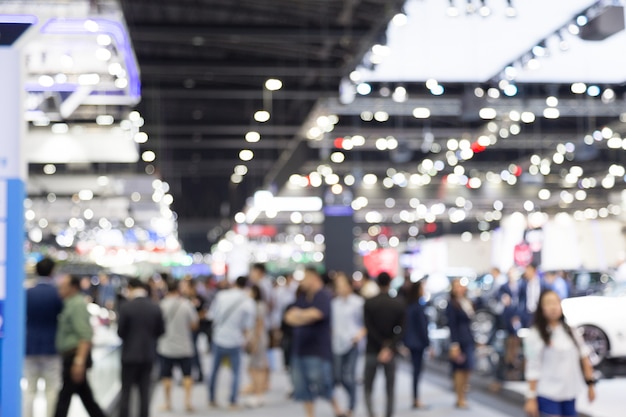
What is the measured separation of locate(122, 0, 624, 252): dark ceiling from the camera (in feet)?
66.5

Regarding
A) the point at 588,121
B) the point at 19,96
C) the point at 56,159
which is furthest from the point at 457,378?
the point at 588,121

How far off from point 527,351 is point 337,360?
6043mm

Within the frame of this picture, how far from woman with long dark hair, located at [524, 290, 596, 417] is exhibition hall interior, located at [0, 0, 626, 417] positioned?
304 cm

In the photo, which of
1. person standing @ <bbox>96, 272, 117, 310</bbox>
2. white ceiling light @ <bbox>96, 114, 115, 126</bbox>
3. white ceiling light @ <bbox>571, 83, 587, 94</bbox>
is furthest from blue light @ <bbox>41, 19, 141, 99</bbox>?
person standing @ <bbox>96, 272, 117, 310</bbox>

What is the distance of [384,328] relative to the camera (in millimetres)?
10672

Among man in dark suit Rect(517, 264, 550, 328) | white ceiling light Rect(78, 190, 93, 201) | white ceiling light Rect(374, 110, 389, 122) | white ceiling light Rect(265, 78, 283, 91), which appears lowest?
man in dark suit Rect(517, 264, 550, 328)

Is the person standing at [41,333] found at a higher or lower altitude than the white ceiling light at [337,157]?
lower

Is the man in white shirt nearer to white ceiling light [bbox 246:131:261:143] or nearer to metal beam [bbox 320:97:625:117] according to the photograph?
metal beam [bbox 320:97:625:117]

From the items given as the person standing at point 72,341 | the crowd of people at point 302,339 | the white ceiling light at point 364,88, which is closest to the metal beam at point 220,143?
the white ceiling light at point 364,88

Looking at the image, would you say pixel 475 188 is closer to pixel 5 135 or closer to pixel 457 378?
pixel 457 378

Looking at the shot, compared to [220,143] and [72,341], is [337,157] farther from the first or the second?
[72,341]

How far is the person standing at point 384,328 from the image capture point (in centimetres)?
1062

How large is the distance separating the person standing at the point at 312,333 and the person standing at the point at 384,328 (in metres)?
0.40

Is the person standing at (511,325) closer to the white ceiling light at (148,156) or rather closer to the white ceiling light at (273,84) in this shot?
the white ceiling light at (273,84)
